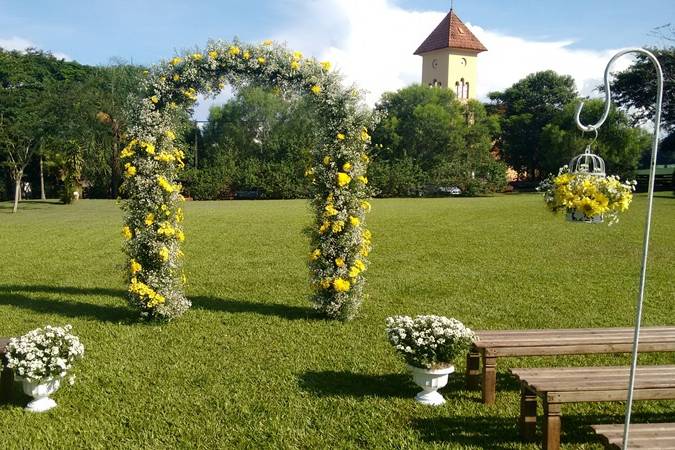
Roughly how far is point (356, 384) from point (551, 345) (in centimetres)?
209

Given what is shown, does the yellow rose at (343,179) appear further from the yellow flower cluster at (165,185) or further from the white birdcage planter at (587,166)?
the white birdcage planter at (587,166)

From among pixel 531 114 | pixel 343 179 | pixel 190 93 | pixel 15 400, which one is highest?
pixel 531 114

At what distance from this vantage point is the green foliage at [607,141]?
51594mm

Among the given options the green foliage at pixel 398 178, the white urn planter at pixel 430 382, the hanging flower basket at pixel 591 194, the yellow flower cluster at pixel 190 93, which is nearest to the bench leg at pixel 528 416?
the white urn planter at pixel 430 382

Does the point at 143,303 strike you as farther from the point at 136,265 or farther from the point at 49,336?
the point at 49,336

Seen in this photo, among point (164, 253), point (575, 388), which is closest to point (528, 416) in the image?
point (575, 388)

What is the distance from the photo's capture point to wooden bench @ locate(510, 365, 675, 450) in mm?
4379

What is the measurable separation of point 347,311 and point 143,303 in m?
3.11

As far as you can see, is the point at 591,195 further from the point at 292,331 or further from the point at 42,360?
the point at 292,331

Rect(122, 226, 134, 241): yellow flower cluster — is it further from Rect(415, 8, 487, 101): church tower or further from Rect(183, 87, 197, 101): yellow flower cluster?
Rect(415, 8, 487, 101): church tower

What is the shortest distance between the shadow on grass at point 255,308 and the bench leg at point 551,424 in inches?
200

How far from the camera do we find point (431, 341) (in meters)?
5.43

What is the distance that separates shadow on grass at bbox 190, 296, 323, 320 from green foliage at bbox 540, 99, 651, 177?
152 feet

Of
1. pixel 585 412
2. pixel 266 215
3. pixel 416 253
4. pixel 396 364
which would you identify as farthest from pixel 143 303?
pixel 266 215
